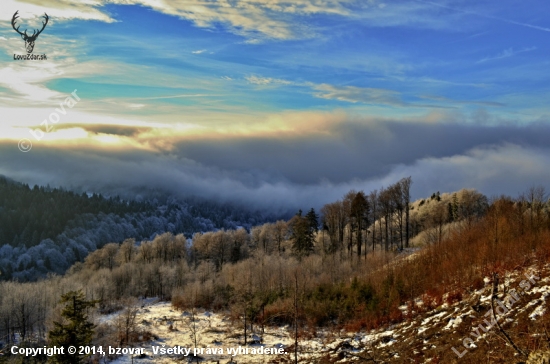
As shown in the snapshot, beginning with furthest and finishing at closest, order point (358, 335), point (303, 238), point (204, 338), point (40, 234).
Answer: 1. point (40, 234)
2. point (303, 238)
3. point (204, 338)
4. point (358, 335)

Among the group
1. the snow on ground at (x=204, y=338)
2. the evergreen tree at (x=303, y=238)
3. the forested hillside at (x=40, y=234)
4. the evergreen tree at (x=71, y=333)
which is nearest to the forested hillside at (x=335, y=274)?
the evergreen tree at (x=303, y=238)

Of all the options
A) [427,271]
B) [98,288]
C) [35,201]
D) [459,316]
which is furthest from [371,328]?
[35,201]

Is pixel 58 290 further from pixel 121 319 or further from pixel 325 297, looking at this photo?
pixel 325 297

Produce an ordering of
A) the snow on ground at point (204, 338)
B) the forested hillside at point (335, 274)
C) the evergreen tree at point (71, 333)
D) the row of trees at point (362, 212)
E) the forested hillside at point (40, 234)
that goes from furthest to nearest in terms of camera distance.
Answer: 1. the forested hillside at point (40, 234)
2. the row of trees at point (362, 212)
3. the snow on ground at point (204, 338)
4. the forested hillside at point (335, 274)
5. the evergreen tree at point (71, 333)

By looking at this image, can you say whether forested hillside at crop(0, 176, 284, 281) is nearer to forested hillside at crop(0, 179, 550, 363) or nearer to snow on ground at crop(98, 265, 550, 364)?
forested hillside at crop(0, 179, 550, 363)

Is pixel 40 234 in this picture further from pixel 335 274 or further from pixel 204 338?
pixel 335 274

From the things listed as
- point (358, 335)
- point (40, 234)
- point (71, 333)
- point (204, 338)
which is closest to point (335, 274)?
point (204, 338)

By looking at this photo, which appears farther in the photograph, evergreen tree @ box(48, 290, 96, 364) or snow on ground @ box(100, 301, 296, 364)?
snow on ground @ box(100, 301, 296, 364)

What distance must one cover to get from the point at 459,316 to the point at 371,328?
14295 mm

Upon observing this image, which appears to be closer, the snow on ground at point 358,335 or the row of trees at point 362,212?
the snow on ground at point 358,335

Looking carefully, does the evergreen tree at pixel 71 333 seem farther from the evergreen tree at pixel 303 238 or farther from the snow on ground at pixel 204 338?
the evergreen tree at pixel 303 238

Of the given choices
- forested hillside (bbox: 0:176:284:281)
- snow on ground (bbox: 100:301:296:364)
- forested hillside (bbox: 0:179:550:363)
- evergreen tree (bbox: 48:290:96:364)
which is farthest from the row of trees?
forested hillside (bbox: 0:176:284:281)

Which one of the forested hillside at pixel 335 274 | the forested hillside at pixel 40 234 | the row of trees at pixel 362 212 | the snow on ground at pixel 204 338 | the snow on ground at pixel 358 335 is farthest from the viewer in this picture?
the forested hillside at pixel 40 234

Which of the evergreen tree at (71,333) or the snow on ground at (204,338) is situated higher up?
the evergreen tree at (71,333)
